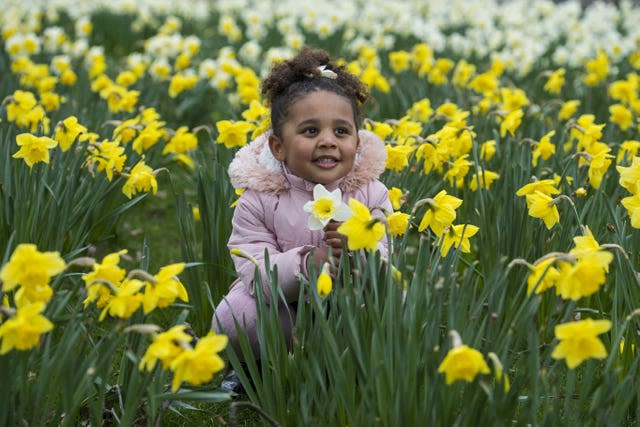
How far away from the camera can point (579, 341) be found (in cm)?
161

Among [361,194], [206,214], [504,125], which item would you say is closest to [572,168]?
[504,125]

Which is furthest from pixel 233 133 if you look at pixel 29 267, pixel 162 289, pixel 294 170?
pixel 29 267

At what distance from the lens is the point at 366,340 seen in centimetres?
197

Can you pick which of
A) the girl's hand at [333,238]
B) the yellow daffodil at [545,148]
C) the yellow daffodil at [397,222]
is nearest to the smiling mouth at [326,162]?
the girl's hand at [333,238]

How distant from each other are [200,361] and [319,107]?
1.17 meters

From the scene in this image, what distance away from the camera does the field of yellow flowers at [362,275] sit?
1757 mm

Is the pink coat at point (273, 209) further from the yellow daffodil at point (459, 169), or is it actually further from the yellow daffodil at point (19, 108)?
the yellow daffodil at point (19, 108)

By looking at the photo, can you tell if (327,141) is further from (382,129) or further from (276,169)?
(382,129)

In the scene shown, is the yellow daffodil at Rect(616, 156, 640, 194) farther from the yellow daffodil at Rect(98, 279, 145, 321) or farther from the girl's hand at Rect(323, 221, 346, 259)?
the yellow daffodil at Rect(98, 279, 145, 321)

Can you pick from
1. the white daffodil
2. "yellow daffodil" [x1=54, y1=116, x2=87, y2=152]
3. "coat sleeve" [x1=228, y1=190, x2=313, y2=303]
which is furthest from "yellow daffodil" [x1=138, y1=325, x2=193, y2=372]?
"yellow daffodil" [x1=54, y1=116, x2=87, y2=152]

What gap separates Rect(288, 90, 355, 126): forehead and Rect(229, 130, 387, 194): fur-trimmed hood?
14cm

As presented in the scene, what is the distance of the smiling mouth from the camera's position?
101 inches

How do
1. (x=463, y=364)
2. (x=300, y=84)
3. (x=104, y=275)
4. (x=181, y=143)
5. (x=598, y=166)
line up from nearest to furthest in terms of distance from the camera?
1. (x=463, y=364)
2. (x=104, y=275)
3. (x=300, y=84)
4. (x=598, y=166)
5. (x=181, y=143)

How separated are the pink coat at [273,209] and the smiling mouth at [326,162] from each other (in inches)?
3.0
